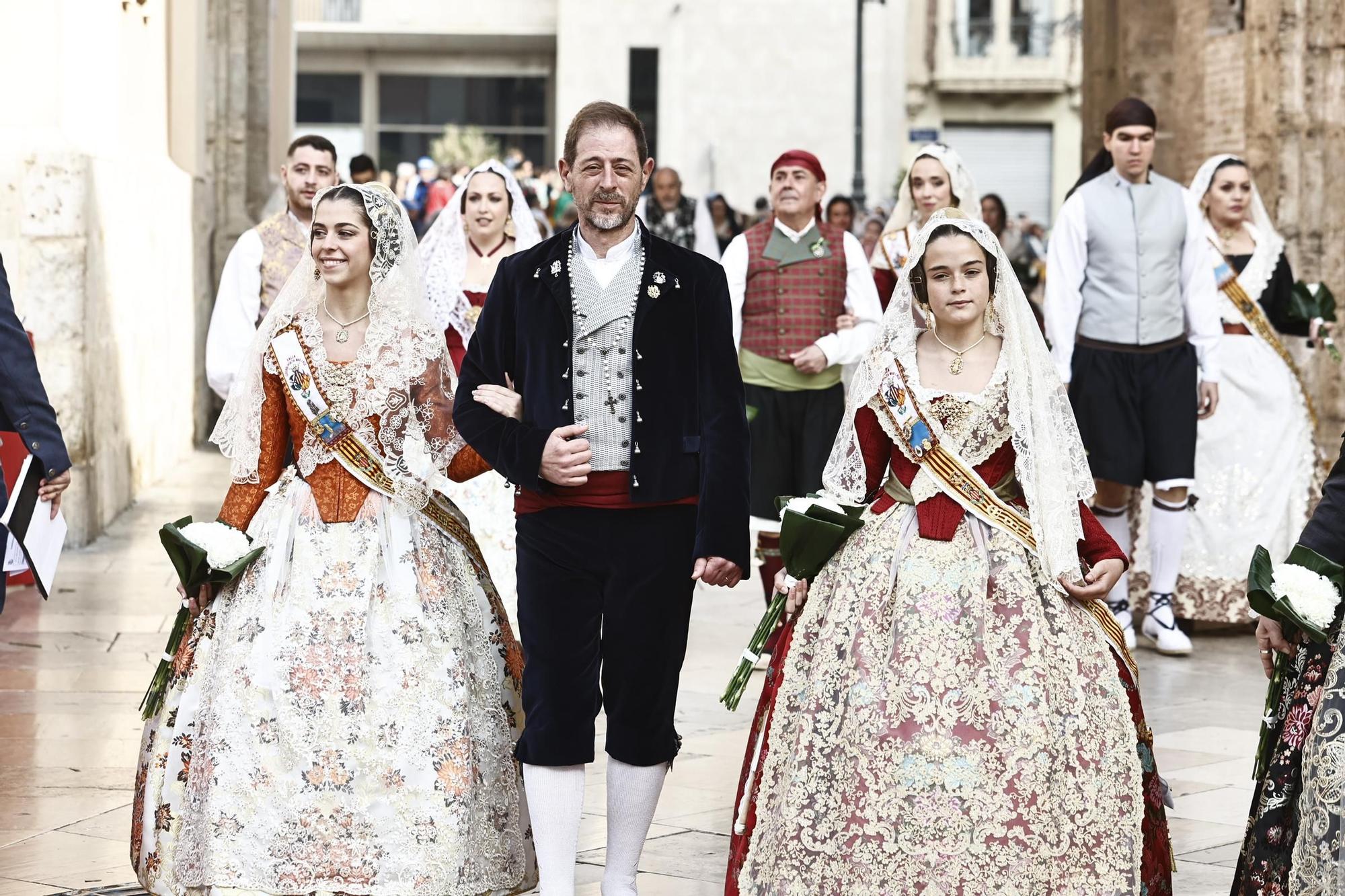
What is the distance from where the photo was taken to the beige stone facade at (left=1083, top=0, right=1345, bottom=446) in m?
10.3

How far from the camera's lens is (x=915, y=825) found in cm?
420

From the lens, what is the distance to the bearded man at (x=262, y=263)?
24.6 ft

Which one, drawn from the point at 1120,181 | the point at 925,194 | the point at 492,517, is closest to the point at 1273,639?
the point at 492,517

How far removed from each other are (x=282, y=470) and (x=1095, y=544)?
6.29 feet

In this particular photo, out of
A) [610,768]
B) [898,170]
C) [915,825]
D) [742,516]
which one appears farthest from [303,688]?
[898,170]

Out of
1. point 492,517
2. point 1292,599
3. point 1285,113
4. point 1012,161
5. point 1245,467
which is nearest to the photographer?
point 1292,599

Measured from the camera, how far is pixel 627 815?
4.51m

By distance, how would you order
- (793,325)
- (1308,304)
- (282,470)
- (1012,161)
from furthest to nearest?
(1012,161), (1308,304), (793,325), (282,470)

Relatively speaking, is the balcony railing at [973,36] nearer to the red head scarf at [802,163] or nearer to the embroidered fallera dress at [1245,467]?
the embroidered fallera dress at [1245,467]

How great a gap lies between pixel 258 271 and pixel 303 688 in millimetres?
3392

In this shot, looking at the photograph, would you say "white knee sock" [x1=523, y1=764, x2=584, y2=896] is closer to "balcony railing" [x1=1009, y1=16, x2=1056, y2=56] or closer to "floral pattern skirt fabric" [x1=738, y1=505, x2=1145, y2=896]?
"floral pattern skirt fabric" [x1=738, y1=505, x2=1145, y2=896]

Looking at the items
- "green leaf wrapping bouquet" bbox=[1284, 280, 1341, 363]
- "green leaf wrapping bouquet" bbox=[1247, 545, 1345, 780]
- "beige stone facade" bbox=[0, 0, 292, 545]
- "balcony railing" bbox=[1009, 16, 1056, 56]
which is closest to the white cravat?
"green leaf wrapping bouquet" bbox=[1247, 545, 1345, 780]

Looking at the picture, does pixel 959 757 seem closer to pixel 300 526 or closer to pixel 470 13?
pixel 300 526

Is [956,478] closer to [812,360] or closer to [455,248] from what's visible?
[812,360]
